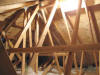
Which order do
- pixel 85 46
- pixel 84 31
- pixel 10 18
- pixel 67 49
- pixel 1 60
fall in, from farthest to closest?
1. pixel 84 31
2. pixel 10 18
3. pixel 67 49
4. pixel 85 46
5. pixel 1 60

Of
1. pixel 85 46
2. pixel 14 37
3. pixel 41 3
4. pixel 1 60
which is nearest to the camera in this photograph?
pixel 1 60

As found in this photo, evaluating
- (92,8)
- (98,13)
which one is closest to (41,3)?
(92,8)

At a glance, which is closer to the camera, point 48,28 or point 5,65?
point 5,65

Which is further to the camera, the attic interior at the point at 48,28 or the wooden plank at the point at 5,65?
the attic interior at the point at 48,28

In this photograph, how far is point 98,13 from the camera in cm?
295

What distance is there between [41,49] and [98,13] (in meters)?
2.05

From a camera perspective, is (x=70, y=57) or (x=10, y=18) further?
(x=10, y=18)

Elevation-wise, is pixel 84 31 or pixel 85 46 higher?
pixel 85 46

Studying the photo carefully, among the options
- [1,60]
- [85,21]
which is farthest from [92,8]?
[1,60]

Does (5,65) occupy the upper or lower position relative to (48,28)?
lower

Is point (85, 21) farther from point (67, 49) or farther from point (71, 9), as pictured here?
point (67, 49)

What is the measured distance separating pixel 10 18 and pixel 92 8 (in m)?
2.32

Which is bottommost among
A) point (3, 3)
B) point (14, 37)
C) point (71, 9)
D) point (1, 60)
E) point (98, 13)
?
point (14, 37)

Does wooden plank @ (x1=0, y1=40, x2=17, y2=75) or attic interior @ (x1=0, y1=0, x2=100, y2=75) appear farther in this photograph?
attic interior @ (x1=0, y1=0, x2=100, y2=75)
